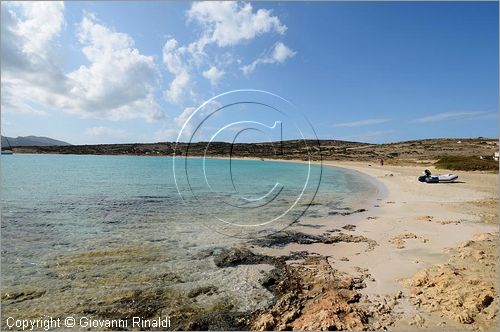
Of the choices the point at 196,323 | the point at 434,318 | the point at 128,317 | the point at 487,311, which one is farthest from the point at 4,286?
the point at 487,311

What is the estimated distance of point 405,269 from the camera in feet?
34.7

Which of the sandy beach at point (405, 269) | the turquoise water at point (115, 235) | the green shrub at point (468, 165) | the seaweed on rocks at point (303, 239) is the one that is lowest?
the turquoise water at point (115, 235)

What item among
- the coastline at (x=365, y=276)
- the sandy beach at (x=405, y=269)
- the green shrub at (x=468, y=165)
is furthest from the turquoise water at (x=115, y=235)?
the green shrub at (x=468, y=165)

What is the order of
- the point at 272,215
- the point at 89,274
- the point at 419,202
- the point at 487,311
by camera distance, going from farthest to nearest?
the point at 419,202, the point at 272,215, the point at 89,274, the point at 487,311

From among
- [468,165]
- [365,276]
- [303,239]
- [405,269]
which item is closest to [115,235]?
[303,239]

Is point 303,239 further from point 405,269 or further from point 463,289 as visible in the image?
point 463,289

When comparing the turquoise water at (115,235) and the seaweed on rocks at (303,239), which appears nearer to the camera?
the turquoise water at (115,235)

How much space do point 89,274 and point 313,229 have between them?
1105 centimetres

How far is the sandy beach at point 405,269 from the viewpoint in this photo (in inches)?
299

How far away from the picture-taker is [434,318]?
7.50m

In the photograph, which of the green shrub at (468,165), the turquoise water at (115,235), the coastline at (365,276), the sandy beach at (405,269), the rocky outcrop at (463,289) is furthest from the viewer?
the green shrub at (468,165)

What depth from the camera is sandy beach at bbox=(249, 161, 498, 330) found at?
7.60m

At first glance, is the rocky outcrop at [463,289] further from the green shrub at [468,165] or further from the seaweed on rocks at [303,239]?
the green shrub at [468,165]

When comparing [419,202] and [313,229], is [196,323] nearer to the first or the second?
[313,229]
